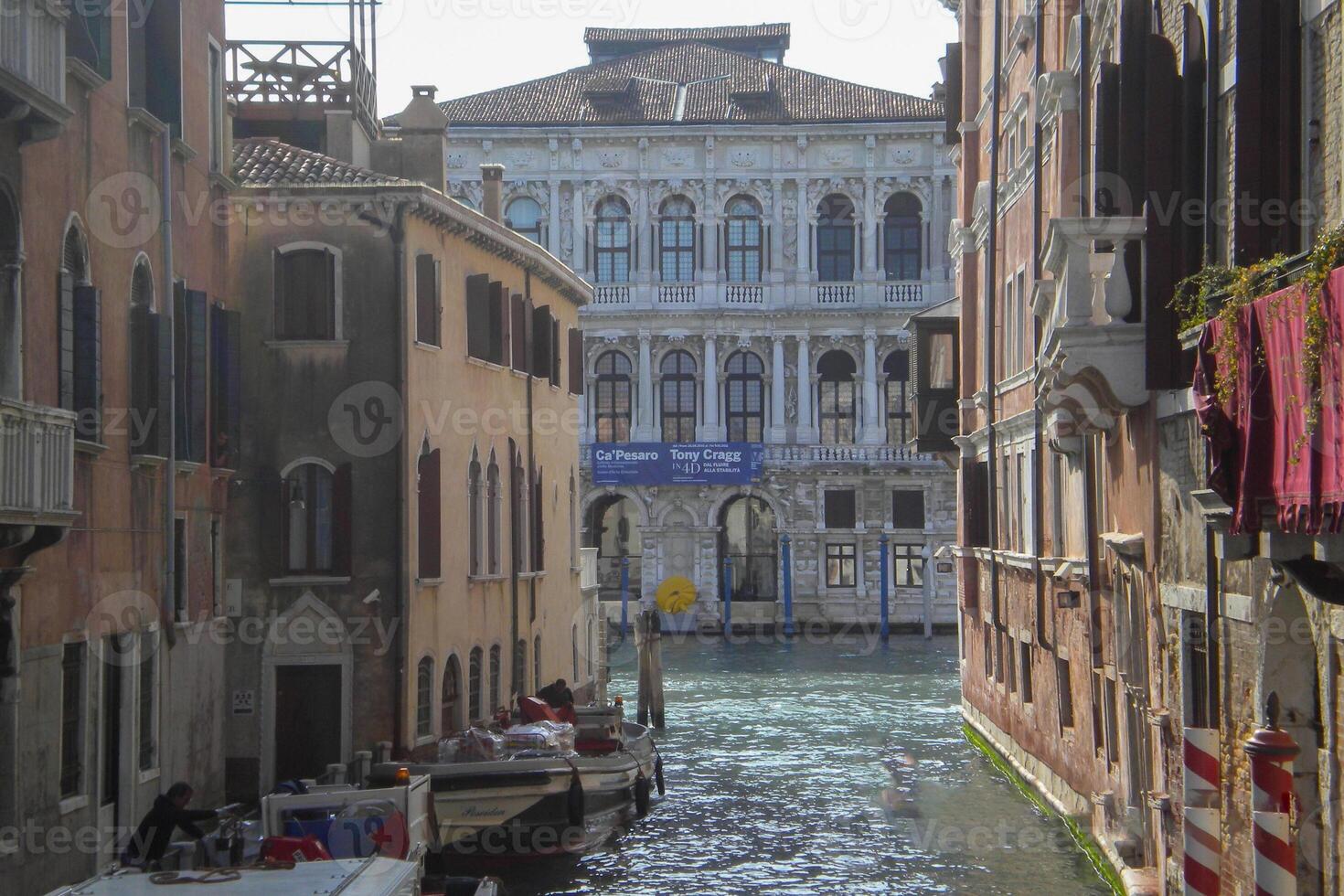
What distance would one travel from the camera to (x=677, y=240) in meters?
47.0

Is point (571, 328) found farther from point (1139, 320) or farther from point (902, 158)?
point (902, 158)

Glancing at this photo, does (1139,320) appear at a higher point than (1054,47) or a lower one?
lower

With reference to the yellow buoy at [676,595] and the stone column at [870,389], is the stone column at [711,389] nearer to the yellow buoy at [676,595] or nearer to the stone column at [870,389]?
the stone column at [870,389]

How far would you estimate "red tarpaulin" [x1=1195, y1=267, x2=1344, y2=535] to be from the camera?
24.3ft

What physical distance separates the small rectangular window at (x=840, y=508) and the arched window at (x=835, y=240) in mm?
5215

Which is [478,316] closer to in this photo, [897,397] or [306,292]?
[306,292]

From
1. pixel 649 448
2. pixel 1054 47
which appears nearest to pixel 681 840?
pixel 1054 47

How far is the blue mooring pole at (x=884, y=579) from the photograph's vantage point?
43.8 metres

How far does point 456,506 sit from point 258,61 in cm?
522

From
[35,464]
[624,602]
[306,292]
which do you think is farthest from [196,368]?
[624,602]

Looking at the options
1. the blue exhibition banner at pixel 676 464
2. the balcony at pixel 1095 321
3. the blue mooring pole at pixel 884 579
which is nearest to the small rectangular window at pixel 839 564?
the blue mooring pole at pixel 884 579

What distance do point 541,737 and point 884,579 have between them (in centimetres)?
2732

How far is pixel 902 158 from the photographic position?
152 ft

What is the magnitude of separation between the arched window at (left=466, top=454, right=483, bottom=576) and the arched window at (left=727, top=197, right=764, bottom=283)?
89.7 feet
